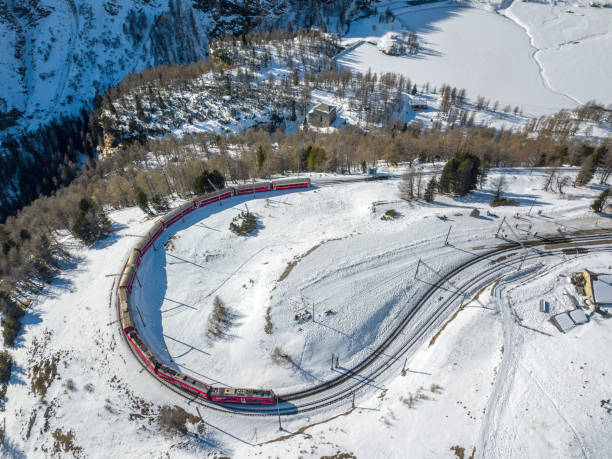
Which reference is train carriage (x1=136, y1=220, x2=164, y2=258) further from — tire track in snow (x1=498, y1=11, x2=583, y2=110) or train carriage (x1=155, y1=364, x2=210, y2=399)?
tire track in snow (x1=498, y1=11, x2=583, y2=110)

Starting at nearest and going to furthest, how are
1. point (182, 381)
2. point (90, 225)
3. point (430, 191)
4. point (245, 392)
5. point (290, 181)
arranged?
point (245, 392) < point (182, 381) < point (90, 225) < point (430, 191) < point (290, 181)

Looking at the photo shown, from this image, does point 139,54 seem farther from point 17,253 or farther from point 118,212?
point 17,253

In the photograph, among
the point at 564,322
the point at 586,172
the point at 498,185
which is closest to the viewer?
the point at 564,322

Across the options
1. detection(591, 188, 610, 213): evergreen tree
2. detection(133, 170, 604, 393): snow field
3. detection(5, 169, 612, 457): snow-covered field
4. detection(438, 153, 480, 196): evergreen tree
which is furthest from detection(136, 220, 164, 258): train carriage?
detection(591, 188, 610, 213): evergreen tree

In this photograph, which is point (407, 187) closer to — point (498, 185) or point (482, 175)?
point (482, 175)

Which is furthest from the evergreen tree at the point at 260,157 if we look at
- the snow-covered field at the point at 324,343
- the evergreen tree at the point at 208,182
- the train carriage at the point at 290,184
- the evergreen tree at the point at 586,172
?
the evergreen tree at the point at 586,172

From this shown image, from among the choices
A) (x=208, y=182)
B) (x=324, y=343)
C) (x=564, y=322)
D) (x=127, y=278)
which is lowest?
(x=324, y=343)

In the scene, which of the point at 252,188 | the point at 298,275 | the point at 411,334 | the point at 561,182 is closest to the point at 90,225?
the point at 252,188
